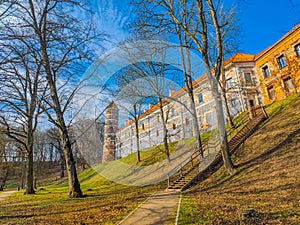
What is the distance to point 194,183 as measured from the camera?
10.6m

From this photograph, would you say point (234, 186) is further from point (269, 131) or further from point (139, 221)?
point (269, 131)

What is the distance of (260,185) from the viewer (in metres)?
7.05

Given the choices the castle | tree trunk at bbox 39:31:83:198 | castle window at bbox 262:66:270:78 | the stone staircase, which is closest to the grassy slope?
the stone staircase

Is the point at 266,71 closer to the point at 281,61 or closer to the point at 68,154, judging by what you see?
the point at 281,61

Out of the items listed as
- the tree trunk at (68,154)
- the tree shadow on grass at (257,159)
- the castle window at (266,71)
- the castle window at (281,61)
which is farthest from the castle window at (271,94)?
the tree trunk at (68,154)

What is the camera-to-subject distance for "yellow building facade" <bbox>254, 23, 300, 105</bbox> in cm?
2092

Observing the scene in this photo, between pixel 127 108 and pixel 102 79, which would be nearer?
pixel 102 79

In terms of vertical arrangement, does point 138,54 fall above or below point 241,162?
above

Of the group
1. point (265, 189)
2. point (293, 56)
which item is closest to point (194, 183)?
point (265, 189)

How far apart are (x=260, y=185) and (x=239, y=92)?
15.2 metres

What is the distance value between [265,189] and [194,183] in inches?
177

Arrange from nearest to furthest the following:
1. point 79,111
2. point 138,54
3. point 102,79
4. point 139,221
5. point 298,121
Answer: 1. point 139,221
2. point 102,79
3. point 79,111
4. point 298,121
5. point 138,54

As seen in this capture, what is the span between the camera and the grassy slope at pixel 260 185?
462 cm

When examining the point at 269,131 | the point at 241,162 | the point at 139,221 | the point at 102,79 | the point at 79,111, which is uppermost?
the point at 102,79
